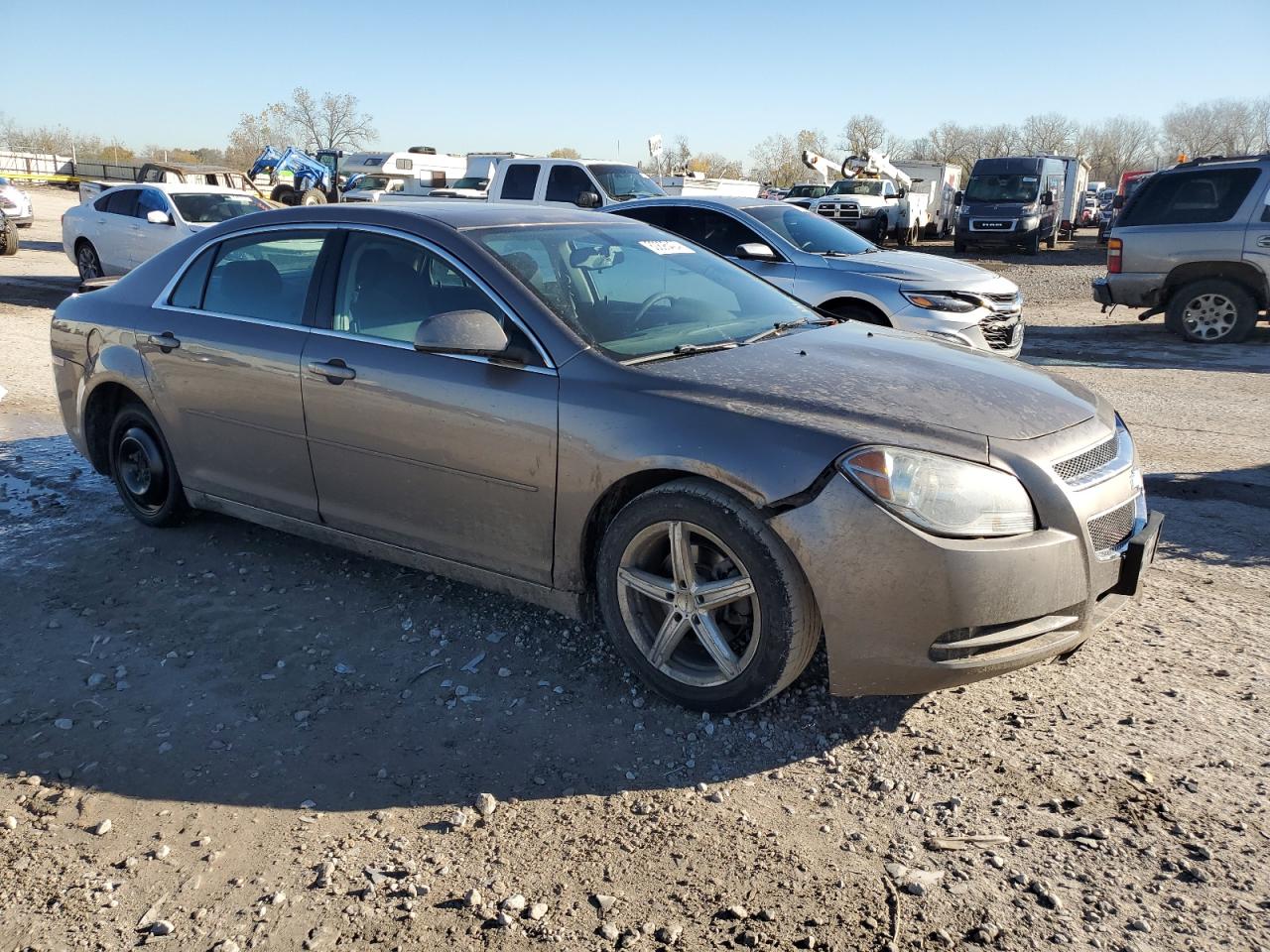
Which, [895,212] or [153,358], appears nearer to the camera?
[153,358]

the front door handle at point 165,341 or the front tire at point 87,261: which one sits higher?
the front door handle at point 165,341

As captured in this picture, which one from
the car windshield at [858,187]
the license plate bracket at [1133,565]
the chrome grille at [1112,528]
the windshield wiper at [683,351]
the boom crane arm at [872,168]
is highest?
the boom crane arm at [872,168]

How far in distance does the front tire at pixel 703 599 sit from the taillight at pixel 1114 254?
10634mm

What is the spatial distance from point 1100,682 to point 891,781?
1043mm

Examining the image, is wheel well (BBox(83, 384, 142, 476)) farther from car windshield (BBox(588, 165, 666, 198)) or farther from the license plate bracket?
car windshield (BBox(588, 165, 666, 198))

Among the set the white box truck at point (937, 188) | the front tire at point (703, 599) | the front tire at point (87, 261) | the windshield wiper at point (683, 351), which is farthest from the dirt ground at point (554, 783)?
the white box truck at point (937, 188)

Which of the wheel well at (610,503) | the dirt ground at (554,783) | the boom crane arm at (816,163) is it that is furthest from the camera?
the boom crane arm at (816,163)

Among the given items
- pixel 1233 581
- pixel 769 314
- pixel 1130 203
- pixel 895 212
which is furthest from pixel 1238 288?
pixel 895 212

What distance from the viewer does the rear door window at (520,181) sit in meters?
15.5

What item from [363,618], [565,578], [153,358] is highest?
[153,358]

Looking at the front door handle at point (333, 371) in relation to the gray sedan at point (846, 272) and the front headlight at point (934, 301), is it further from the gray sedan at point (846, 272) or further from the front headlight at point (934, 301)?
the front headlight at point (934, 301)

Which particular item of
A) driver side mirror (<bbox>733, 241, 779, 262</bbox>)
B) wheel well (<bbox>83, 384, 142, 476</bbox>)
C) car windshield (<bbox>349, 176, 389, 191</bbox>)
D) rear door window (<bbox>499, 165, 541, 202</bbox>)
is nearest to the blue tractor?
car windshield (<bbox>349, 176, 389, 191</bbox>)

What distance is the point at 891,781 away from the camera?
303 cm

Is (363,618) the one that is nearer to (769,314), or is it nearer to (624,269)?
(624,269)
